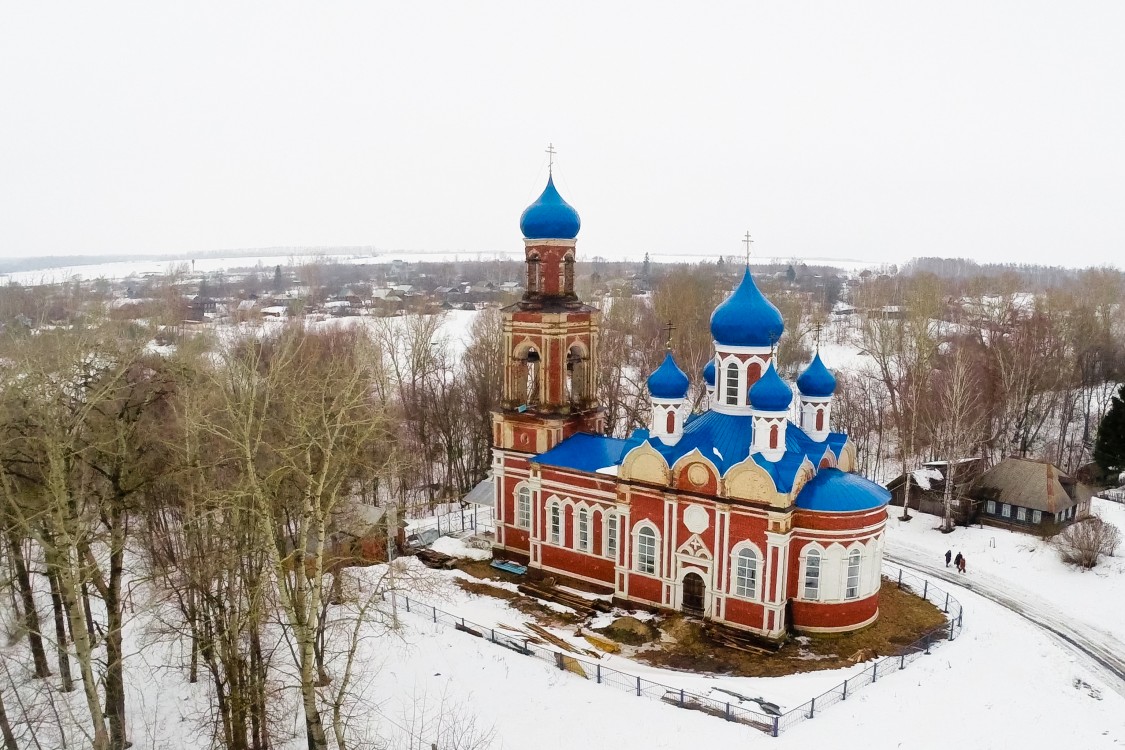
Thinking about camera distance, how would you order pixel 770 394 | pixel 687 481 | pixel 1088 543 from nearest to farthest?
pixel 770 394
pixel 687 481
pixel 1088 543

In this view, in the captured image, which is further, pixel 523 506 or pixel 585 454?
pixel 523 506

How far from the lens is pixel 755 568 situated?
672 inches

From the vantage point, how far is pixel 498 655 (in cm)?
1605

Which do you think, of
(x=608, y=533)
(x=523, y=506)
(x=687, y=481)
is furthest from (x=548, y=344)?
(x=687, y=481)

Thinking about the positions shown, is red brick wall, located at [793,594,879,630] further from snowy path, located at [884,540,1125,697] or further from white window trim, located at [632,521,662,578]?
snowy path, located at [884,540,1125,697]

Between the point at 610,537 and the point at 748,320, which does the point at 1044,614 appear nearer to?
the point at 748,320

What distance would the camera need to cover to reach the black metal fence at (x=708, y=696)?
13.6 meters

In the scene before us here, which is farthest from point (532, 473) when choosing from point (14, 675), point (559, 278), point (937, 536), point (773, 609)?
point (937, 536)

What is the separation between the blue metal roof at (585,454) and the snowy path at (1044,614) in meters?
9.46

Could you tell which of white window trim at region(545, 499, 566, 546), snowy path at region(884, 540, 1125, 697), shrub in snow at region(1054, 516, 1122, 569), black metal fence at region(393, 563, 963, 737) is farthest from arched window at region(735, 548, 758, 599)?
shrub in snow at region(1054, 516, 1122, 569)

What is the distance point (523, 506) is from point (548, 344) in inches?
186

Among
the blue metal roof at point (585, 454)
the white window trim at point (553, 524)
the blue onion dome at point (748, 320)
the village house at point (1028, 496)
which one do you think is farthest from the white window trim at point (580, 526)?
the village house at point (1028, 496)

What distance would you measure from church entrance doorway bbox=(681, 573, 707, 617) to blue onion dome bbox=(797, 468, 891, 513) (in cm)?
308

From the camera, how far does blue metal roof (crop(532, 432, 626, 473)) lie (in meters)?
19.5
